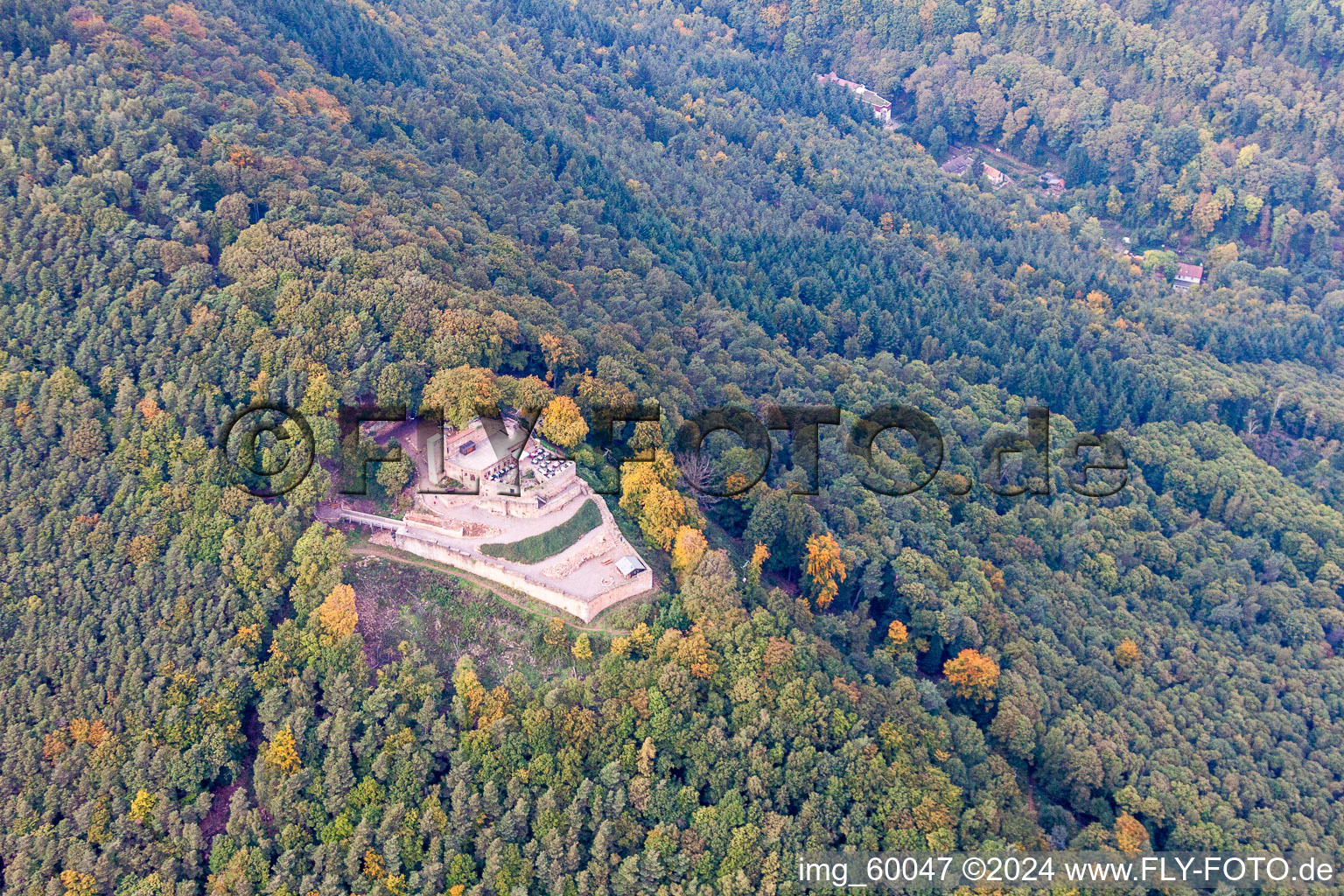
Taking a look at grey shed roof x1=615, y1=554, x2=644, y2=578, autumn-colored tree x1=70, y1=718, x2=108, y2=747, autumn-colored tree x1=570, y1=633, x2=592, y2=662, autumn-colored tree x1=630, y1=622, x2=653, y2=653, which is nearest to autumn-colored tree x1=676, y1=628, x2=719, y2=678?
autumn-colored tree x1=630, y1=622, x2=653, y2=653

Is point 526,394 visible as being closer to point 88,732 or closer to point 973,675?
point 88,732

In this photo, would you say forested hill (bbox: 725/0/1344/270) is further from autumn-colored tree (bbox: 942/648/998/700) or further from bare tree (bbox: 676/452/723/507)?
bare tree (bbox: 676/452/723/507)

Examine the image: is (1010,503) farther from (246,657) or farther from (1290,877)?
(246,657)

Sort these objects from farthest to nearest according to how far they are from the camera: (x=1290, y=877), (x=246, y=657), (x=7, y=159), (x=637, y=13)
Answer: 1. (x=637, y=13)
2. (x=7, y=159)
3. (x=1290, y=877)
4. (x=246, y=657)

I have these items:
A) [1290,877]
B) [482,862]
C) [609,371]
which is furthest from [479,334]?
[1290,877]

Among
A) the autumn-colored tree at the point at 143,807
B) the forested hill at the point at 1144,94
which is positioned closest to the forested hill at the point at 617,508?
the autumn-colored tree at the point at 143,807
